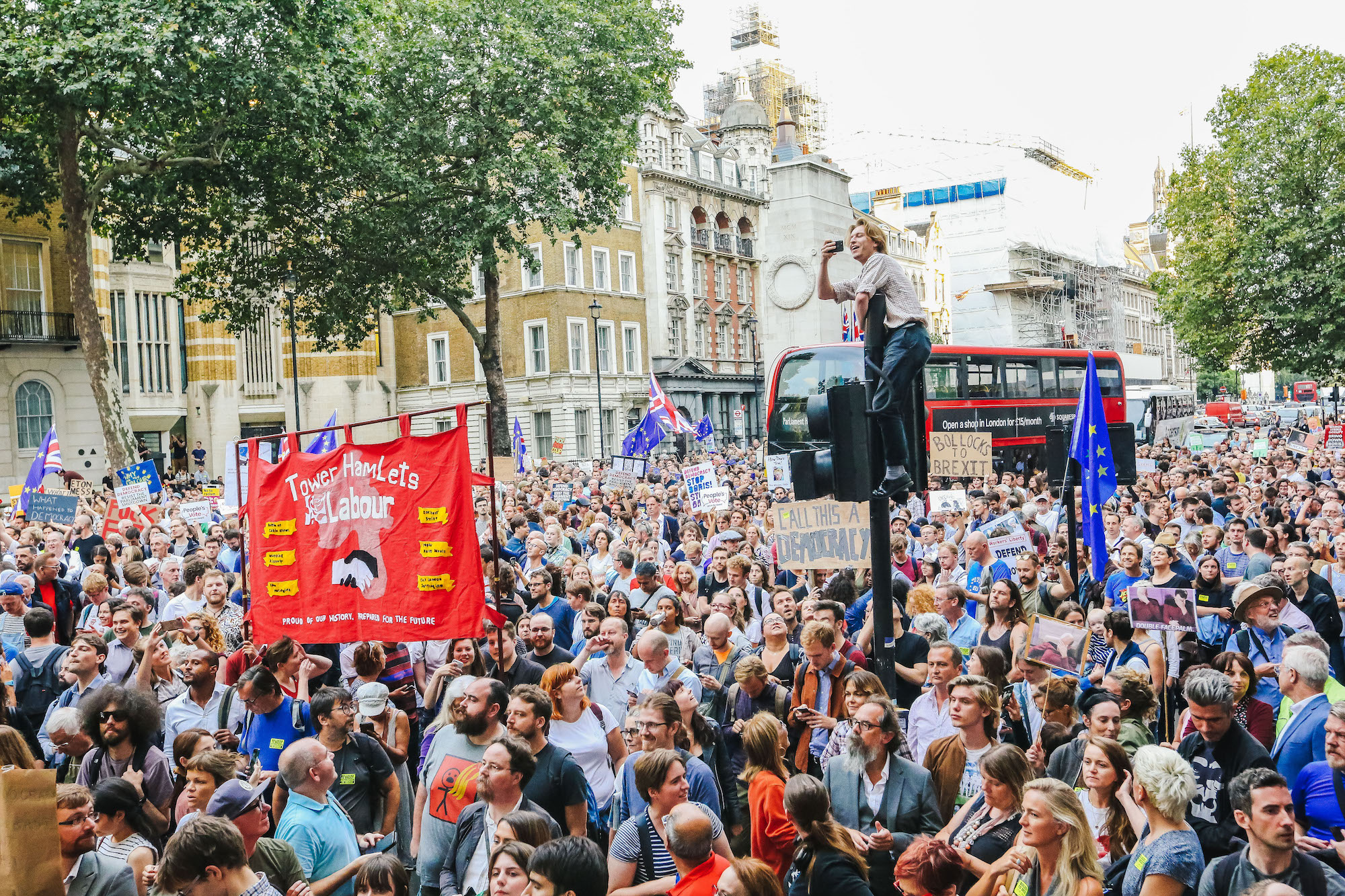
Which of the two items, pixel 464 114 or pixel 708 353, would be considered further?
pixel 708 353

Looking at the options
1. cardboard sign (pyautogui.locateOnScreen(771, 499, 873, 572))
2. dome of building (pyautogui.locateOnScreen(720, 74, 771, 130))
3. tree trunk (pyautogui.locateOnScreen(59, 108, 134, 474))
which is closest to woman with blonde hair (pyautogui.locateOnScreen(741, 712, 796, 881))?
cardboard sign (pyautogui.locateOnScreen(771, 499, 873, 572))

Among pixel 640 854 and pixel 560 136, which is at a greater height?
pixel 560 136

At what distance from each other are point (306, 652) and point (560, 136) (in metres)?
21.5

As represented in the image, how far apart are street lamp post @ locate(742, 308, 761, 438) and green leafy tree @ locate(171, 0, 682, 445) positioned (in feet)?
95.6

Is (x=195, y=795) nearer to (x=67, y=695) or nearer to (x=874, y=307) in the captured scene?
(x=67, y=695)

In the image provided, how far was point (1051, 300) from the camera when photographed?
6781 centimetres

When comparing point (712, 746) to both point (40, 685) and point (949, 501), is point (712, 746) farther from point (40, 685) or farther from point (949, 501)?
point (949, 501)

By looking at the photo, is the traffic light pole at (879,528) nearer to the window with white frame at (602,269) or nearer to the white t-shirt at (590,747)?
the white t-shirt at (590,747)

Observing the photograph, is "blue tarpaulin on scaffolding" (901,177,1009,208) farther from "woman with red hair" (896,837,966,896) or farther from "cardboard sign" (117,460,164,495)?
"woman with red hair" (896,837,966,896)

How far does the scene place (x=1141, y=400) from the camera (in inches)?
1994

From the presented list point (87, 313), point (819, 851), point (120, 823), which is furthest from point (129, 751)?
point (87, 313)

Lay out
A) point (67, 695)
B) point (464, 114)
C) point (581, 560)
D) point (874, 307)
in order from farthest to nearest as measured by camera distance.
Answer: point (464, 114), point (581, 560), point (67, 695), point (874, 307)

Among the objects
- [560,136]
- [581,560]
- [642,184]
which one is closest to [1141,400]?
[642,184]

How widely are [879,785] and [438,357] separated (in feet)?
152
